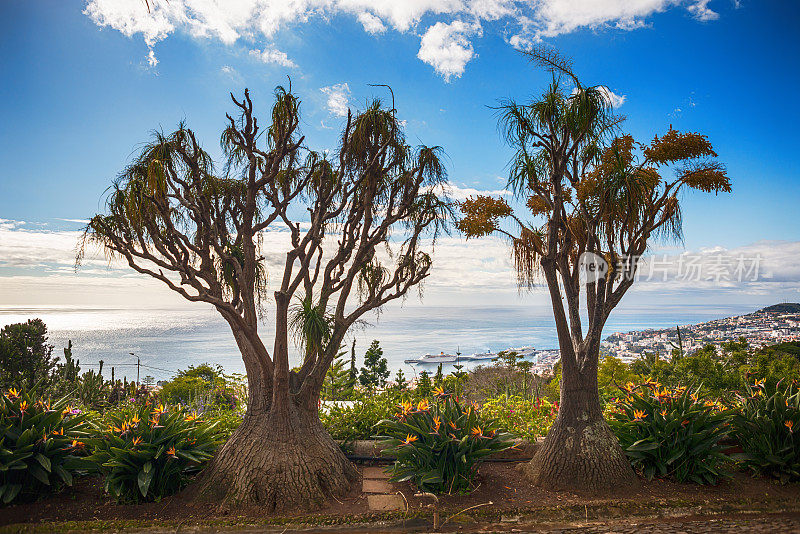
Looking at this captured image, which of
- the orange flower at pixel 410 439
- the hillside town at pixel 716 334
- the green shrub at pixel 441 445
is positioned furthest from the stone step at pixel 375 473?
the hillside town at pixel 716 334

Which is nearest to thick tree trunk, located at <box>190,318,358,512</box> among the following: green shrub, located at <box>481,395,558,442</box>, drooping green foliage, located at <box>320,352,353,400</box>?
green shrub, located at <box>481,395,558,442</box>

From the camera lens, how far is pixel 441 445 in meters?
4.66

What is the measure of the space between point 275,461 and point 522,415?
3.74 m

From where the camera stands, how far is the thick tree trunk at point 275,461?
176 inches

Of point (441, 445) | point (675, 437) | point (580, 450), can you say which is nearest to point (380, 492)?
point (441, 445)

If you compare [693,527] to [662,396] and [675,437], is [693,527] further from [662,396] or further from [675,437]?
[662,396]

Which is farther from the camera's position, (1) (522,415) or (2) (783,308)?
(2) (783,308)

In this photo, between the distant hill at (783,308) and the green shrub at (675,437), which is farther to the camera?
the distant hill at (783,308)

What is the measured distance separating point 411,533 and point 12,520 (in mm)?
3489

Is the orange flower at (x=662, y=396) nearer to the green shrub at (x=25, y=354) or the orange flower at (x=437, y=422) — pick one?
the orange flower at (x=437, y=422)

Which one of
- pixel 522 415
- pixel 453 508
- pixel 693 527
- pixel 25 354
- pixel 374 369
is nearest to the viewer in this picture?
pixel 693 527

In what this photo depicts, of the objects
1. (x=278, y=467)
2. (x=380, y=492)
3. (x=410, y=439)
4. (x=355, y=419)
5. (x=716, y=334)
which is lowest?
(x=380, y=492)

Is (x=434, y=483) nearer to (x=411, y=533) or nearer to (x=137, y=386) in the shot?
(x=411, y=533)

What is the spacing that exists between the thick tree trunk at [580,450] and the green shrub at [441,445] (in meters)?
0.46
